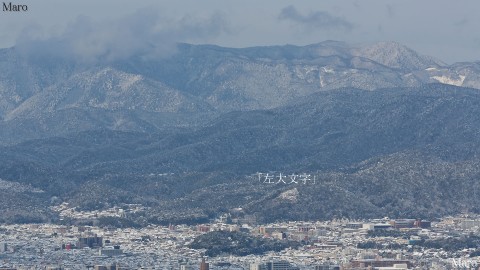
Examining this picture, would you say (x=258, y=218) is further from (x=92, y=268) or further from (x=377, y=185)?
(x=92, y=268)

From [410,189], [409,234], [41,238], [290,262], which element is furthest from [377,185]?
[290,262]

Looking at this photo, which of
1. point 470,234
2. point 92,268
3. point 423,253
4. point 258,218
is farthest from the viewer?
point 258,218

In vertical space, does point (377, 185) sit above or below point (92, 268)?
above

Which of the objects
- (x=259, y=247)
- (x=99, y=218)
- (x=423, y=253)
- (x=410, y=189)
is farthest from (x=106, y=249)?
(x=410, y=189)

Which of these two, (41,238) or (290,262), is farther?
(41,238)

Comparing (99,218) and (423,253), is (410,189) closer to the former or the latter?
(99,218)

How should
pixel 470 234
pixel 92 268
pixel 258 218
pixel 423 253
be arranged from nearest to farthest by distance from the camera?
pixel 92 268, pixel 423 253, pixel 470 234, pixel 258 218
